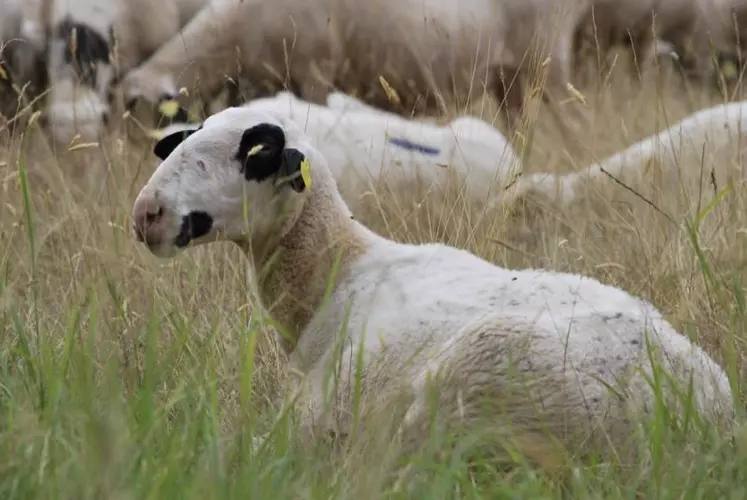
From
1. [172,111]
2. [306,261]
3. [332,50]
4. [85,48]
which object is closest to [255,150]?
[306,261]

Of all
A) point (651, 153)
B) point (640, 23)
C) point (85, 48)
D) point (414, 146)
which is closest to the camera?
point (651, 153)

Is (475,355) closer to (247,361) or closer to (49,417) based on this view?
(247,361)

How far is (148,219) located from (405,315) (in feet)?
1.95

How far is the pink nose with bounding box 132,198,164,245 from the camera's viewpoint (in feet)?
9.85

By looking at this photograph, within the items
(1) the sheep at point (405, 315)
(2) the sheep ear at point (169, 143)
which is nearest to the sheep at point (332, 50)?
(2) the sheep ear at point (169, 143)

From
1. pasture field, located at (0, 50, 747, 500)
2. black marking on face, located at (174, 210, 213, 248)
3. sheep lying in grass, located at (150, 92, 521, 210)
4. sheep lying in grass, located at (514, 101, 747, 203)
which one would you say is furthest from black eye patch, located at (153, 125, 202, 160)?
sheep lying in grass, located at (514, 101, 747, 203)

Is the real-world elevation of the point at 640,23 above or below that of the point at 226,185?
above

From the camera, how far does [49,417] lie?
7.75ft

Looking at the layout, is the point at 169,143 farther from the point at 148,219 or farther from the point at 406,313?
the point at 406,313

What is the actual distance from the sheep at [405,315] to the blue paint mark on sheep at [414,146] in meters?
1.80

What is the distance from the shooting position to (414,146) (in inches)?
205

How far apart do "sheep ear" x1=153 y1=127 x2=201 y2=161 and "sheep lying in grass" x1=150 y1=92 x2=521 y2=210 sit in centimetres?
158

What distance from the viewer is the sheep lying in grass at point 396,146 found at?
5.07 m

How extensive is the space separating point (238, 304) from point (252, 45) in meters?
3.42
